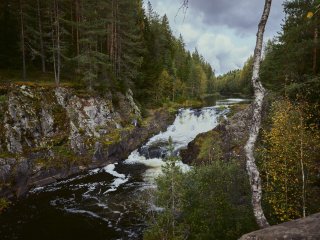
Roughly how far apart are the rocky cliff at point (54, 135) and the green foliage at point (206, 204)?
1375cm

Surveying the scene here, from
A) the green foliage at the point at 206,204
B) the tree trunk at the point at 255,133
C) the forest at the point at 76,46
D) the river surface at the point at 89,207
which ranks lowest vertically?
the river surface at the point at 89,207

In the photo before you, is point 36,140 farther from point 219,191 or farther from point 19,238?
point 219,191

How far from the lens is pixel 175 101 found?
229 ft

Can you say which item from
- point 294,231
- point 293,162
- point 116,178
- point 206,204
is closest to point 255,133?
point 294,231

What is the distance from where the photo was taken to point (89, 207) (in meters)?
21.5

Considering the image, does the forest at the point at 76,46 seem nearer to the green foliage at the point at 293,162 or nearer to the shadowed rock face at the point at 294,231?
the green foliage at the point at 293,162

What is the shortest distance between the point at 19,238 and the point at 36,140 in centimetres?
1091

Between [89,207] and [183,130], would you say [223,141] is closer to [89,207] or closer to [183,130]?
[89,207]

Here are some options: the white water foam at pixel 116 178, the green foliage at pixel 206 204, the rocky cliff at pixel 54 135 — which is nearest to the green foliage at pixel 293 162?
the green foliage at pixel 206 204

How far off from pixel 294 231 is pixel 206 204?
7304 millimetres

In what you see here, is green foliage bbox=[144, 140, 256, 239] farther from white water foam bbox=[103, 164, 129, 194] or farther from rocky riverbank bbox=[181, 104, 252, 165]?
rocky riverbank bbox=[181, 104, 252, 165]

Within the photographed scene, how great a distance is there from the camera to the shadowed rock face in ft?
21.7

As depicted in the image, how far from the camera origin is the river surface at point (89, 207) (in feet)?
58.7

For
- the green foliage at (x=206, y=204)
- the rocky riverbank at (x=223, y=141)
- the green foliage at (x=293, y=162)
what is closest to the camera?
the green foliage at (x=293, y=162)
